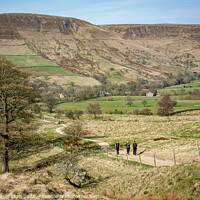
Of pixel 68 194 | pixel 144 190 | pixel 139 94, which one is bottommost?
pixel 139 94

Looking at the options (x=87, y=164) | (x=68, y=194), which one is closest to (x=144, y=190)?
(x=68, y=194)

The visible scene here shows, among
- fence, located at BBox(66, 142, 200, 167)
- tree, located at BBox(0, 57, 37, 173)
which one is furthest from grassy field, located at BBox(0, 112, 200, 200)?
tree, located at BBox(0, 57, 37, 173)

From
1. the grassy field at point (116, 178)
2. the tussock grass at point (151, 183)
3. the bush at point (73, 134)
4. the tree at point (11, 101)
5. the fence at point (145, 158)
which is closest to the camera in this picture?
the grassy field at point (116, 178)

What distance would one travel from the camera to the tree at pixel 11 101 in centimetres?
2094

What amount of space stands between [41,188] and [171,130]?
34284 millimetres

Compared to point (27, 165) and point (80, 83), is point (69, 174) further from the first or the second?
point (80, 83)

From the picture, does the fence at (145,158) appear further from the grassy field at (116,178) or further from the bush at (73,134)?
the bush at (73,134)

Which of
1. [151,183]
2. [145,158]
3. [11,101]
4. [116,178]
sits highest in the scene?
[11,101]

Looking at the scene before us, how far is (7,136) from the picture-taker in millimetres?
21672

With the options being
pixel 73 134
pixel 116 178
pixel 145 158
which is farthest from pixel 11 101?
pixel 145 158

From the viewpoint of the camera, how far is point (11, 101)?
2145cm

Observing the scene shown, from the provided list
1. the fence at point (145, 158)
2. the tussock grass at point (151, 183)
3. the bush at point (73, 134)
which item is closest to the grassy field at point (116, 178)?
the tussock grass at point (151, 183)

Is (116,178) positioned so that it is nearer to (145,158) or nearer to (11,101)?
(145,158)

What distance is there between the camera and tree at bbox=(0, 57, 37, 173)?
20.9 metres
